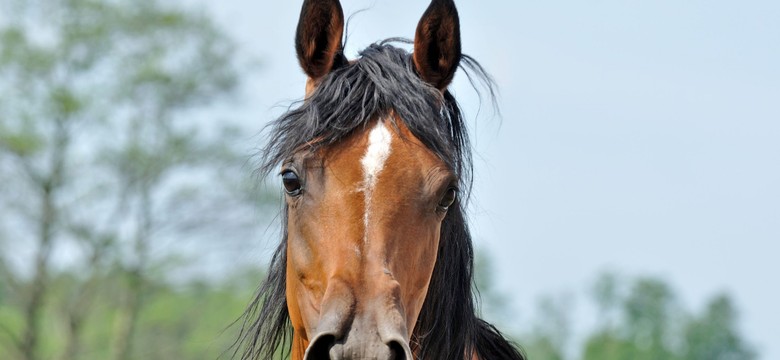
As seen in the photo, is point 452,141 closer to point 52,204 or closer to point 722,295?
point 52,204

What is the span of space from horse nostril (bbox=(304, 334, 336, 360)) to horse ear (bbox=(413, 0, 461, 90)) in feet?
4.83

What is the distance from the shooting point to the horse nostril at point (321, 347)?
12.4 ft

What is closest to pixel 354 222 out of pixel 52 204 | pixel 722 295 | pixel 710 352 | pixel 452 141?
pixel 452 141

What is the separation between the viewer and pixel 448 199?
4453mm

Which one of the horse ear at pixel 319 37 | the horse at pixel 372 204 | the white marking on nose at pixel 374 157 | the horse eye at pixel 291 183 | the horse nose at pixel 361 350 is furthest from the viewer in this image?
the horse ear at pixel 319 37

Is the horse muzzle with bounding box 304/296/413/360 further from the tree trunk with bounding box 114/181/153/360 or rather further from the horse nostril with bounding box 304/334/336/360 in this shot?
the tree trunk with bounding box 114/181/153/360

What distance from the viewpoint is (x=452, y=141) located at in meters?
4.79

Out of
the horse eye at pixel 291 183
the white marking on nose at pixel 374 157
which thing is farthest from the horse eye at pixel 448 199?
the horse eye at pixel 291 183

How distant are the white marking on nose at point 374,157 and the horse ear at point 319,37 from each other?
1.82 ft

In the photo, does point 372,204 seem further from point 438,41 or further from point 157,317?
point 157,317

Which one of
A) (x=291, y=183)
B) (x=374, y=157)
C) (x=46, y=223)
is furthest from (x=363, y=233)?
(x=46, y=223)

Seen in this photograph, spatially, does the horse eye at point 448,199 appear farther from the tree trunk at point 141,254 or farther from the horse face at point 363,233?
the tree trunk at point 141,254

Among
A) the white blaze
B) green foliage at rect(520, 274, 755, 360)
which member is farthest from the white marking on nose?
green foliage at rect(520, 274, 755, 360)

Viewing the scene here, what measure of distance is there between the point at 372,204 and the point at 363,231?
116 millimetres
